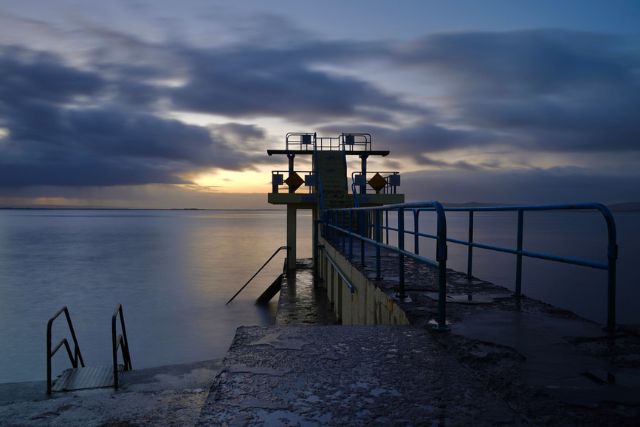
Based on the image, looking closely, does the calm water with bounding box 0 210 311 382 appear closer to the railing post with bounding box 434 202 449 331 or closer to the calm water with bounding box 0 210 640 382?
the calm water with bounding box 0 210 640 382

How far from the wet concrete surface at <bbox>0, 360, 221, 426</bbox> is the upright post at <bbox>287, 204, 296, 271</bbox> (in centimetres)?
1190

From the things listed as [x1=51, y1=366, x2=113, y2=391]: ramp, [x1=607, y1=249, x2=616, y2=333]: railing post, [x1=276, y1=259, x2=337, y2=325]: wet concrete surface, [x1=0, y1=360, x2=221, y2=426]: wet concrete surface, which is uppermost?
[x1=607, y1=249, x2=616, y2=333]: railing post

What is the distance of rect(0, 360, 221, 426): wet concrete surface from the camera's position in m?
4.45

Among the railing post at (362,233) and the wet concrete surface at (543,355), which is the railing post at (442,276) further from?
the railing post at (362,233)

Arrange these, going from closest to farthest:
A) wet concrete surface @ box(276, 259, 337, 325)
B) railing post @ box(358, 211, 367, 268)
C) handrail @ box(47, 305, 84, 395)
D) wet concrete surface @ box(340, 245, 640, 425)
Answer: wet concrete surface @ box(340, 245, 640, 425) < handrail @ box(47, 305, 84, 395) < railing post @ box(358, 211, 367, 268) < wet concrete surface @ box(276, 259, 337, 325)

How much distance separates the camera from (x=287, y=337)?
3.44m

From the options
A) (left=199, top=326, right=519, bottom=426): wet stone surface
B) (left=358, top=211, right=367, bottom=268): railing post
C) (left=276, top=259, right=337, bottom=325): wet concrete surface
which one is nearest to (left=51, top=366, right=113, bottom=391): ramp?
(left=199, top=326, right=519, bottom=426): wet stone surface

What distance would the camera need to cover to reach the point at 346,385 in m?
2.49

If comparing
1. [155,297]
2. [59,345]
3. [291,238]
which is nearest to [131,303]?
[155,297]

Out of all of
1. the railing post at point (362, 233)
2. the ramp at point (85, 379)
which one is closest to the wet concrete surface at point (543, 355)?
the railing post at point (362, 233)

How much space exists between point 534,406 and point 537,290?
2689cm

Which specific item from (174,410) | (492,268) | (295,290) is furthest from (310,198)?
(492,268)

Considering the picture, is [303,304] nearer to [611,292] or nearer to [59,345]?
[59,345]

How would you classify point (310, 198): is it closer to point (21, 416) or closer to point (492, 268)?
point (21, 416)
